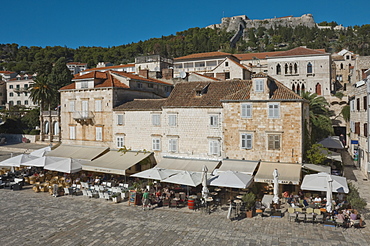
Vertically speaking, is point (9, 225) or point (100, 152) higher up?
point (100, 152)

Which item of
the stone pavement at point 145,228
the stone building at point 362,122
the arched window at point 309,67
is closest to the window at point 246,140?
the stone pavement at point 145,228

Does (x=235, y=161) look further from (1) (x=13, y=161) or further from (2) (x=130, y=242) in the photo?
(1) (x=13, y=161)

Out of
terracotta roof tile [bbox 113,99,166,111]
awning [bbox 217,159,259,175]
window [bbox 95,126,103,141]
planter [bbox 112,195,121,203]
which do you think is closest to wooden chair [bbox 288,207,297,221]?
awning [bbox 217,159,259,175]

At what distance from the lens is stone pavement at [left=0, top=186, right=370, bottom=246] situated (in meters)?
15.2

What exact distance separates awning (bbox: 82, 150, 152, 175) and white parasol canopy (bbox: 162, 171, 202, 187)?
17.3ft

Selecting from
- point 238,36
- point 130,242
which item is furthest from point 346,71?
point 238,36

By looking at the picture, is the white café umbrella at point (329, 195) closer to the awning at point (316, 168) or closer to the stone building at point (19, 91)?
the awning at point (316, 168)

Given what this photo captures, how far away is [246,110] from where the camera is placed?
947 inches

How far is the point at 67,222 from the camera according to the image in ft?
59.5

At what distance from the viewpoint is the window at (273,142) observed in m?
23.1

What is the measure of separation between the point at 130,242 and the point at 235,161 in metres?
11.7

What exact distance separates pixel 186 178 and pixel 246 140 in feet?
19.5

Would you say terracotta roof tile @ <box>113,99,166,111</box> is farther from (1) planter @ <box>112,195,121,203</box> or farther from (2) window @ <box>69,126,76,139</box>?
(1) planter @ <box>112,195,121,203</box>

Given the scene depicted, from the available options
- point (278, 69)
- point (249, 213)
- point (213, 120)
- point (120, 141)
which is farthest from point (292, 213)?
point (278, 69)
